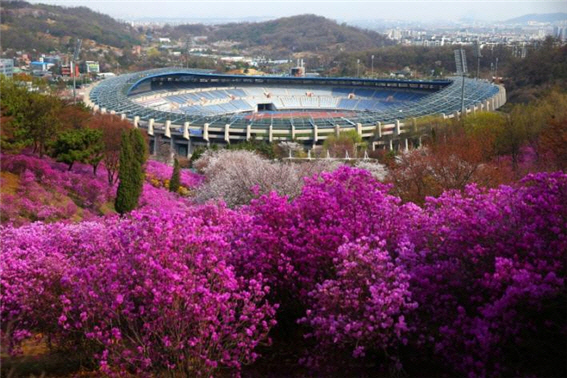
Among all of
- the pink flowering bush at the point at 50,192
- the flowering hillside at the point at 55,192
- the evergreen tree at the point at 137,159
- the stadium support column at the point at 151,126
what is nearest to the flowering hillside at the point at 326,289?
the flowering hillside at the point at 55,192

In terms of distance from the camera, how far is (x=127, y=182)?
57.5ft

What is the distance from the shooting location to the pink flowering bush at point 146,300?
220 inches

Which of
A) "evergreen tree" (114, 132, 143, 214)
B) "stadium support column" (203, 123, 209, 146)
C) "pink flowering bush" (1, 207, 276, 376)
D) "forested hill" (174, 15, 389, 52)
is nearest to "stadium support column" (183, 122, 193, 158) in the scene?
"stadium support column" (203, 123, 209, 146)

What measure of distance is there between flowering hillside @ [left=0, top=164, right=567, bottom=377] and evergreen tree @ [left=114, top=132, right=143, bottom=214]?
34.2 ft

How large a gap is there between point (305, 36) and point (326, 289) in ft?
501

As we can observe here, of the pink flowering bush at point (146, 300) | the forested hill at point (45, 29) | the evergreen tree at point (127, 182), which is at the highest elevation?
the forested hill at point (45, 29)

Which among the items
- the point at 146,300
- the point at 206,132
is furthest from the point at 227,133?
the point at 146,300

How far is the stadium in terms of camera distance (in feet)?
126

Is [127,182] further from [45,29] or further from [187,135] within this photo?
[45,29]

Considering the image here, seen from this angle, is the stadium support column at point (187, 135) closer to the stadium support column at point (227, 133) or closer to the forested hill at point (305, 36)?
the stadium support column at point (227, 133)

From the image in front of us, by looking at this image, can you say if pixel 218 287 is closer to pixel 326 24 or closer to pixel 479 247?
pixel 479 247

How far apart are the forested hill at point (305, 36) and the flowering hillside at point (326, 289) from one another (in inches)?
5069

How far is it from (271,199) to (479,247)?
91.7 inches

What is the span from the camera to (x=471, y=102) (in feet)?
154
